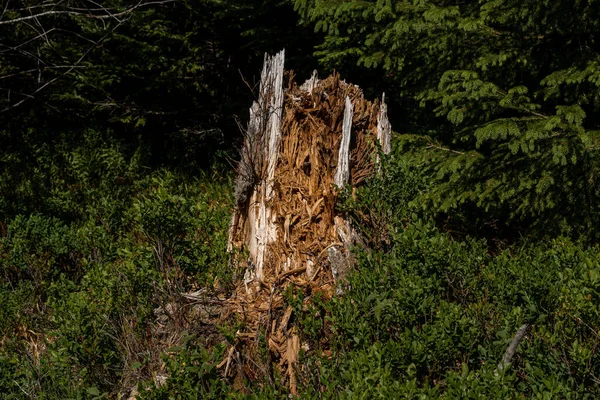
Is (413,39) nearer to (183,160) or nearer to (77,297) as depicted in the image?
(77,297)

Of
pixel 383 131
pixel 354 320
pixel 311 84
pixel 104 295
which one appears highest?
pixel 311 84

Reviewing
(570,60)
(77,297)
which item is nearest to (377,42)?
(570,60)

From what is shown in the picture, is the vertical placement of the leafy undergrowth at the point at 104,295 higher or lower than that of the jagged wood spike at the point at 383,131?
lower

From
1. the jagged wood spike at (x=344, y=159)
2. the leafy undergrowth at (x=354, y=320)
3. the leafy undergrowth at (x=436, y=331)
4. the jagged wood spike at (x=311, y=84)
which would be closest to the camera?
the leafy undergrowth at (x=436, y=331)

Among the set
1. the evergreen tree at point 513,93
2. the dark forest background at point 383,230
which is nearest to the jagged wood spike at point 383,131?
the dark forest background at point 383,230

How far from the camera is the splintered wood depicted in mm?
4988

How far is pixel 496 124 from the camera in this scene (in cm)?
557

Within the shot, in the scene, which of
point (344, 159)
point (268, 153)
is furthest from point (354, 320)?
point (268, 153)

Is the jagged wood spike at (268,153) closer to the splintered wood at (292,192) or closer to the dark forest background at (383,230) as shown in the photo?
the splintered wood at (292,192)

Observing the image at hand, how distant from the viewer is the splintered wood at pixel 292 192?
4.99 meters

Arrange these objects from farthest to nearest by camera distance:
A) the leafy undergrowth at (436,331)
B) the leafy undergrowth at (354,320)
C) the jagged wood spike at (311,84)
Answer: the jagged wood spike at (311,84) → the leafy undergrowth at (354,320) → the leafy undergrowth at (436,331)

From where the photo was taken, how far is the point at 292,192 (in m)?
5.18

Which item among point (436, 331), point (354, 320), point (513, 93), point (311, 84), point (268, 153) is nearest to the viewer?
point (436, 331)

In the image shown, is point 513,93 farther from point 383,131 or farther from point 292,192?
point 292,192
